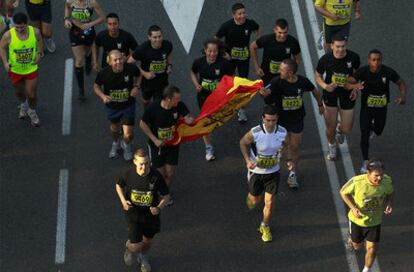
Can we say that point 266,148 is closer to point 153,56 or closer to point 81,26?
point 153,56

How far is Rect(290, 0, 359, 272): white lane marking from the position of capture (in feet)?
41.1

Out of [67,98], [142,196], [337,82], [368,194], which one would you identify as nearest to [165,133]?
[142,196]

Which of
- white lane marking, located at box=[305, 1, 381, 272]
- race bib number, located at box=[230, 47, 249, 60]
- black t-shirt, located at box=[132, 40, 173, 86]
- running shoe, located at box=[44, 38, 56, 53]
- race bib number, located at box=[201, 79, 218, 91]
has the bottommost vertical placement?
white lane marking, located at box=[305, 1, 381, 272]

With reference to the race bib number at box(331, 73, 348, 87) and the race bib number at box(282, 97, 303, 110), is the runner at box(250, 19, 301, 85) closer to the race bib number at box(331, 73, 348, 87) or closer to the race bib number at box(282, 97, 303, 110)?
the race bib number at box(331, 73, 348, 87)

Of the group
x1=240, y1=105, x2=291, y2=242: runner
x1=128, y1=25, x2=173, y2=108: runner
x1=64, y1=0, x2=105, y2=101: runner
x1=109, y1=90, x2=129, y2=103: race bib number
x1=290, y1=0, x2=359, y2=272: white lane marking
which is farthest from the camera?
x1=64, y1=0, x2=105, y2=101: runner

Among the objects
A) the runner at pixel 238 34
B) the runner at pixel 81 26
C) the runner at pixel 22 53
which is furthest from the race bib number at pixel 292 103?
the runner at pixel 22 53

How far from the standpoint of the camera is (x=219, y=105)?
13188 millimetres

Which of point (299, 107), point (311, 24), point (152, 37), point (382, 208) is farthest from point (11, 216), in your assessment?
point (311, 24)

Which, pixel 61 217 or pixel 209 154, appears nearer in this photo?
pixel 61 217

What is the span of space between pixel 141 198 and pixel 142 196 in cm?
3

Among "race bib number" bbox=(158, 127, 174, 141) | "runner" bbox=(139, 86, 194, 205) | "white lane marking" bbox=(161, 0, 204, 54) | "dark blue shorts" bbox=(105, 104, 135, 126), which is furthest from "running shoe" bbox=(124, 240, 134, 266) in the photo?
"white lane marking" bbox=(161, 0, 204, 54)

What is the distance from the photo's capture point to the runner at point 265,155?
1222 centimetres

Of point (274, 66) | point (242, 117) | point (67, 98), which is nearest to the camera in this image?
point (274, 66)

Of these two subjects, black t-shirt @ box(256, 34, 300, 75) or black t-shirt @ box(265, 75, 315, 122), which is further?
black t-shirt @ box(256, 34, 300, 75)
